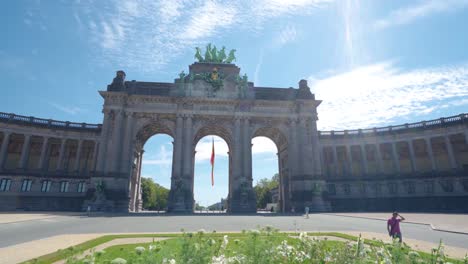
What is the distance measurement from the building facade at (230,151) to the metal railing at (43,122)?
0.60ft

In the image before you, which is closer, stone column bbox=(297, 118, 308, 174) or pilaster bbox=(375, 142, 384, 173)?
stone column bbox=(297, 118, 308, 174)

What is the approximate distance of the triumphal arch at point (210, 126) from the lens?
1848 inches

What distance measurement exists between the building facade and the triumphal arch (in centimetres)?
19

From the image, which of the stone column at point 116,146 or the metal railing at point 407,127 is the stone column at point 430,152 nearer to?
the metal railing at point 407,127

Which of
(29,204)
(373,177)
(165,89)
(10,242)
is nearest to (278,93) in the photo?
(165,89)

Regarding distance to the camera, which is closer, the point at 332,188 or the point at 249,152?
the point at 249,152

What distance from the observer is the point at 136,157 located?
5481cm

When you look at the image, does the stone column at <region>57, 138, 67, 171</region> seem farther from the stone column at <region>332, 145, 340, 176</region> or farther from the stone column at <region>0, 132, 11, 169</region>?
the stone column at <region>332, 145, 340, 176</region>

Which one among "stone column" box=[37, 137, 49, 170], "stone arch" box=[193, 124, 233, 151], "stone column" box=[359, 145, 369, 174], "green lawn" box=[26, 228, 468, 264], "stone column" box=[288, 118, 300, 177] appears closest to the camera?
Result: "green lawn" box=[26, 228, 468, 264]

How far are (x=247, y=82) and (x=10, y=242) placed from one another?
152 feet

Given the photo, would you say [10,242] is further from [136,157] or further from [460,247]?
[136,157]

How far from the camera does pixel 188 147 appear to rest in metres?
48.6

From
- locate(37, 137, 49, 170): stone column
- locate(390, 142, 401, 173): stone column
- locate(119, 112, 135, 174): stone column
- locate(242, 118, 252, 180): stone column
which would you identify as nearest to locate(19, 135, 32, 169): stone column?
locate(37, 137, 49, 170): stone column

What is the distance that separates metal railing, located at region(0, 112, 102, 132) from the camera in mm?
53719
